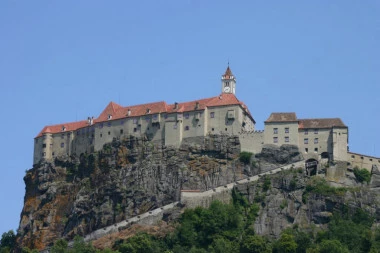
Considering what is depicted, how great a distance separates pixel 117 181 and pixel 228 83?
20367 mm

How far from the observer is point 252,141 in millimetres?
136250

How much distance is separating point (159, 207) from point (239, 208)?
9991 mm

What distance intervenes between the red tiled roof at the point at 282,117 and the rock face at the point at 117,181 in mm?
5276

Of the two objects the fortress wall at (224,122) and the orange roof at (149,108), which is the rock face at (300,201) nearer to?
the fortress wall at (224,122)

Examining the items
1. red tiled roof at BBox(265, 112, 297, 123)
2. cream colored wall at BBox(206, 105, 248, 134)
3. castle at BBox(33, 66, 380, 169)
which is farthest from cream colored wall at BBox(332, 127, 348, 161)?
cream colored wall at BBox(206, 105, 248, 134)

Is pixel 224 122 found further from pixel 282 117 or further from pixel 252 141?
pixel 282 117

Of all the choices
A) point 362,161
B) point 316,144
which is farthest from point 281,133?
point 362,161

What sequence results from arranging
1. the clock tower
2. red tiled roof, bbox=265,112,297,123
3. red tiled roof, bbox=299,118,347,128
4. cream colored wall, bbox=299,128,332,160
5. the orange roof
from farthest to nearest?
the clock tower < the orange roof < red tiled roof, bbox=265,112,297,123 < red tiled roof, bbox=299,118,347,128 < cream colored wall, bbox=299,128,332,160

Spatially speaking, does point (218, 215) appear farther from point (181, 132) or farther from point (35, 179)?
point (35, 179)

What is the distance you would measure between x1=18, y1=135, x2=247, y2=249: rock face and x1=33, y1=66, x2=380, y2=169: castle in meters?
1.48

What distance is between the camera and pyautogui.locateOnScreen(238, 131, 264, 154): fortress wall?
136 metres

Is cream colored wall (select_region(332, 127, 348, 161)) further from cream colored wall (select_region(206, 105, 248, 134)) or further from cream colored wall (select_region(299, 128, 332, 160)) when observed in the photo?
cream colored wall (select_region(206, 105, 248, 134))

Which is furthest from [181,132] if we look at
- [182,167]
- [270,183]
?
[270,183]

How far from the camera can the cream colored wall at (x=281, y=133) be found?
5325 inches
